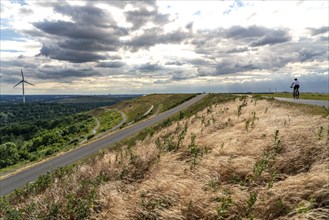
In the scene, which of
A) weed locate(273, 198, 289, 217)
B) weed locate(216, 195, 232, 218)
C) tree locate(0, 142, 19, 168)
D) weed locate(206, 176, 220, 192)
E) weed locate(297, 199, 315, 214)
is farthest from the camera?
tree locate(0, 142, 19, 168)

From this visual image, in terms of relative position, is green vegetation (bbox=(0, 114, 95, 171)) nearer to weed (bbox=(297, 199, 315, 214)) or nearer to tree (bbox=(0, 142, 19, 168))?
tree (bbox=(0, 142, 19, 168))

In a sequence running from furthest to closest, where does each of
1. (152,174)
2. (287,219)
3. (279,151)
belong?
(152,174) < (279,151) < (287,219)

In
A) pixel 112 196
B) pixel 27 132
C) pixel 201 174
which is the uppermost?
pixel 201 174

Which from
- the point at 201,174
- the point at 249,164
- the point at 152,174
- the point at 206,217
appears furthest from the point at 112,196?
the point at 249,164

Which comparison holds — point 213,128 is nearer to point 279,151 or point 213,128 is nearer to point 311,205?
point 279,151

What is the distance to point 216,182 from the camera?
945 centimetres

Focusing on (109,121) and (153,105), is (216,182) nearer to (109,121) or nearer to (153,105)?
(109,121)

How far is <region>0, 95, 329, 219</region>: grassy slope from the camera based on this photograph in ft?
24.6

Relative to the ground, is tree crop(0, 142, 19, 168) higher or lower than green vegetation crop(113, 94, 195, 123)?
lower

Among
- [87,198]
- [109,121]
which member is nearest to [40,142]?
[109,121]

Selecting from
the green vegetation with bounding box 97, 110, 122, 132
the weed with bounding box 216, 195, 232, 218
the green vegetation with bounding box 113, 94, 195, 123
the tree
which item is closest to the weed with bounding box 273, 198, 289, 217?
the weed with bounding box 216, 195, 232, 218

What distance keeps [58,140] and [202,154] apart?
63553 mm

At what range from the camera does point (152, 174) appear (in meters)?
11.8

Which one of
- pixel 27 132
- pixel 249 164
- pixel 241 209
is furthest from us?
pixel 27 132
